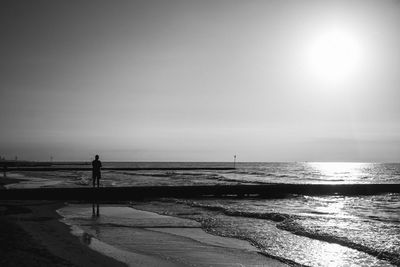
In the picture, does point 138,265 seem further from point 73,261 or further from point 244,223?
point 244,223

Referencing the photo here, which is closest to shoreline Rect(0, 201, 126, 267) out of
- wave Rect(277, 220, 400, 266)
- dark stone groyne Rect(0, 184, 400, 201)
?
wave Rect(277, 220, 400, 266)

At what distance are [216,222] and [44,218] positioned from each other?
7015mm

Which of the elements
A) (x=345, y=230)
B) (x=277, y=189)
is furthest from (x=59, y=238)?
(x=277, y=189)

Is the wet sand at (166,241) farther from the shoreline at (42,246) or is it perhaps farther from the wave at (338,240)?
the wave at (338,240)

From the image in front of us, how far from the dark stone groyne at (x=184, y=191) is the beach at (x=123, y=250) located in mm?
9798

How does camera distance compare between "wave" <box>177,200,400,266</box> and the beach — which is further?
"wave" <box>177,200,400,266</box>

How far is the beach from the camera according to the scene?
27.3ft

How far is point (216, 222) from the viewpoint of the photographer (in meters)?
15.4

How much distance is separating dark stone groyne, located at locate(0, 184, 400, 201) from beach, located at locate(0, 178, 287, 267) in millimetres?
9798

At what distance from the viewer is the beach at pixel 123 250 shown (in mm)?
8320

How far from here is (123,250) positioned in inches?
380

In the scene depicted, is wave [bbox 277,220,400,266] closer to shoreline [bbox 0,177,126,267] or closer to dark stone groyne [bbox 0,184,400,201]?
shoreline [bbox 0,177,126,267]

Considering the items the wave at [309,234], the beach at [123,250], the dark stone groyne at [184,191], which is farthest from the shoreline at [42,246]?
the dark stone groyne at [184,191]

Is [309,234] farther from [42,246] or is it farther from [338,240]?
[42,246]
